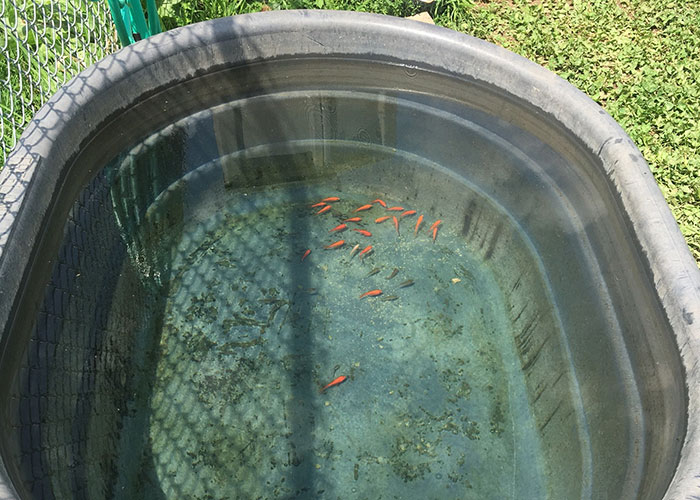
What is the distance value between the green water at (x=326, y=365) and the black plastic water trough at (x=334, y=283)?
0.01 m

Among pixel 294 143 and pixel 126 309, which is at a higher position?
pixel 294 143

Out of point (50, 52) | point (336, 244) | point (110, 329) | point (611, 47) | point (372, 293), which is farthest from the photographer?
point (611, 47)

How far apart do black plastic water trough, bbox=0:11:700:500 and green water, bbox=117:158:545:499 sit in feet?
0.04

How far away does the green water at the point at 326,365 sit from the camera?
2746 mm

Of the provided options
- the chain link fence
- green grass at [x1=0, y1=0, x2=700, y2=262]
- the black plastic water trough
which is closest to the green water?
the black plastic water trough

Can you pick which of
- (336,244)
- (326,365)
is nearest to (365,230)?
(336,244)

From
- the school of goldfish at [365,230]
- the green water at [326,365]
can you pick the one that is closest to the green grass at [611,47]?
the green water at [326,365]

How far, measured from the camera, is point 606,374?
2721mm

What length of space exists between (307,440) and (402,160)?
169 cm

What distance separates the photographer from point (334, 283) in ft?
10.9

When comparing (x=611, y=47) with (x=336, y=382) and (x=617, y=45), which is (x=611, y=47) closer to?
A: (x=617, y=45)

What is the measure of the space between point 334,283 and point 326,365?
19.1 inches

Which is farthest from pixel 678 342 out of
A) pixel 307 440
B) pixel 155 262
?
pixel 155 262

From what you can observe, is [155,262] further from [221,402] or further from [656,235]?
[656,235]
